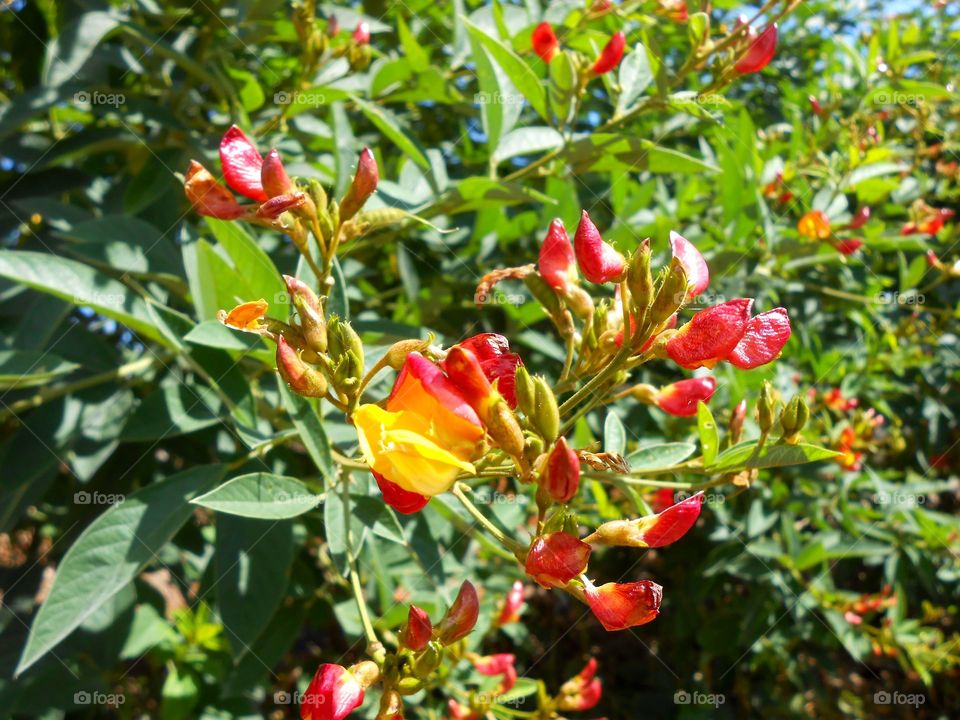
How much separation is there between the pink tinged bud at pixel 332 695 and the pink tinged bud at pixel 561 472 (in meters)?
0.44

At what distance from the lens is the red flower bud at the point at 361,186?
124 centimetres

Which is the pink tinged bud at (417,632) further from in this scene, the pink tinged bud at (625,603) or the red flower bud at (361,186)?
the red flower bud at (361,186)

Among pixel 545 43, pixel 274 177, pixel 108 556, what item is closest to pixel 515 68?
pixel 545 43

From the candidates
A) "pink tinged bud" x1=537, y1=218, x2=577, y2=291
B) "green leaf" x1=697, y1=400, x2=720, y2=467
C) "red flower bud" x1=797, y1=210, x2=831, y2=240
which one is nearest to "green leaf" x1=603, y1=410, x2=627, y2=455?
"green leaf" x1=697, y1=400, x2=720, y2=467

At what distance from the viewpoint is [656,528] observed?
3.26ft

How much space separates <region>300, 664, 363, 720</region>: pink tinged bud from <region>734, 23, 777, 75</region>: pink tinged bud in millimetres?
1545

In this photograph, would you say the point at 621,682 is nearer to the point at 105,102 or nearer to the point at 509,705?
the point at 509,705

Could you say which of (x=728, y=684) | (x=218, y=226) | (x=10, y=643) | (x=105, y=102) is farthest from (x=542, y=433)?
(x=728, y=684)

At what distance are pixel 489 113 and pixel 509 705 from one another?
188 cm

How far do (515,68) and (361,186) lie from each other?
70cm

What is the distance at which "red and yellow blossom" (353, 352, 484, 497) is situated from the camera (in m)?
0.84

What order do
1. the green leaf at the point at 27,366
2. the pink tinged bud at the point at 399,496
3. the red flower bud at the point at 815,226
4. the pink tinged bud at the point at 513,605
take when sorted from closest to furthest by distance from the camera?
the pink tinged bud at the point at 399,496, the green leaf at the point at 27,366, the pink tinged bud at the point at 513,605, the red flower bud at the point at 815,226

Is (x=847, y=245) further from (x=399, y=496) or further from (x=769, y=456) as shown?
(x=399, y=496)

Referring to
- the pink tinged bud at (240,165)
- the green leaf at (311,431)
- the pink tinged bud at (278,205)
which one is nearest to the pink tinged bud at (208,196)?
the pink tinged bud at (240,165)
